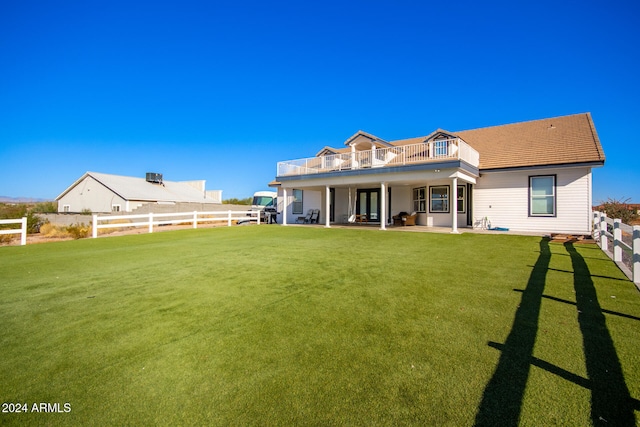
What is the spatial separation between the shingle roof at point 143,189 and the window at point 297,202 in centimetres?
1822

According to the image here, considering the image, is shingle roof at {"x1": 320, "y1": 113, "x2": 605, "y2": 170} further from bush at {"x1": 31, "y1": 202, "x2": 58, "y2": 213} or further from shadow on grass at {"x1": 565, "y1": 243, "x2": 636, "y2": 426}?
bush at {"x1": 31, "y1": 202, "x2": 58, "y2": 213}

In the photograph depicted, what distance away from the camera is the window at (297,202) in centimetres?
2278

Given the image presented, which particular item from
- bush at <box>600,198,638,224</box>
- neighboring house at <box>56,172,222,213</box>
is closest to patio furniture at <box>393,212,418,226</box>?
bush at <box>600,198,638,224</box>

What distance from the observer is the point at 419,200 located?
56.1ft

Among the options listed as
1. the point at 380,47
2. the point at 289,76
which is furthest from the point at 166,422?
the point at 289,76

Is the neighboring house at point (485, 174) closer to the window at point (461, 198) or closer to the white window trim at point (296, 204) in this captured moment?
the window at point (461, 198)

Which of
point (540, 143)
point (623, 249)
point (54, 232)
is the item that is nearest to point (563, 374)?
point (623, 249)

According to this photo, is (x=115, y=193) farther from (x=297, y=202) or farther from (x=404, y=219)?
(x=404, y=219)

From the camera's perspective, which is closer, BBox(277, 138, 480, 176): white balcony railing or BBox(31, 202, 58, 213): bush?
BBox(277, 138, 480, 176): white balcony railing

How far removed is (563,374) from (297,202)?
68.9ft

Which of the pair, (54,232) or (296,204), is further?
(296,204)

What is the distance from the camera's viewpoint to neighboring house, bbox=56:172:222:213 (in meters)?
29.2

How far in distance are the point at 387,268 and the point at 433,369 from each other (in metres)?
3.83

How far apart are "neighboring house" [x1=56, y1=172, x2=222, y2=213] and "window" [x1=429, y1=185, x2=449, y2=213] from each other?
23154mm
